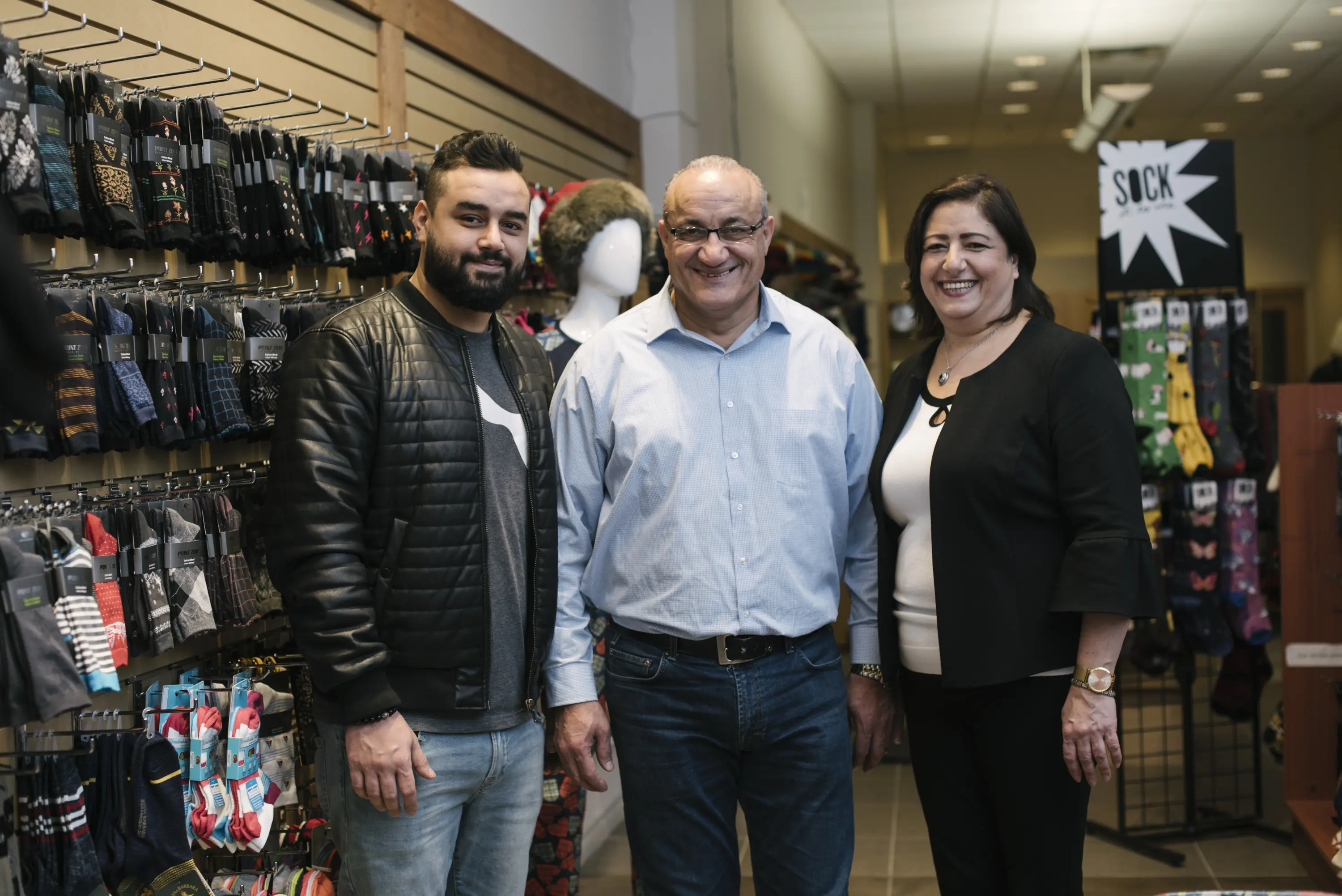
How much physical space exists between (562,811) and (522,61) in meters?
2.46

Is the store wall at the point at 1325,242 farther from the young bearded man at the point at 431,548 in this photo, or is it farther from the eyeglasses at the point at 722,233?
the young bearded man at the point at 431,548

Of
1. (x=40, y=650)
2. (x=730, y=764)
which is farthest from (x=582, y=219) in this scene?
(x=40, y=650)

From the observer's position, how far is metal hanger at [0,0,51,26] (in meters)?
1.97

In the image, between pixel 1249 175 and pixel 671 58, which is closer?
pixel 671 58

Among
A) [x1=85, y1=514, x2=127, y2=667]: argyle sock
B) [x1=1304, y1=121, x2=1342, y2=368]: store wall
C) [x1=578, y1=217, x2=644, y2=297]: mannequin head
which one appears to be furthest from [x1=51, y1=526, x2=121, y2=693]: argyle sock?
[x1=1304, y1=121, x2=1342, y2=368]: store wall

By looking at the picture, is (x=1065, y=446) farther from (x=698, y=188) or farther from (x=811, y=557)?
(x=698, y=188)

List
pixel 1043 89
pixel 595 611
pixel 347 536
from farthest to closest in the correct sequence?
1. pixel 1043 89
2. pixel 595 611
3. pixel 347 536

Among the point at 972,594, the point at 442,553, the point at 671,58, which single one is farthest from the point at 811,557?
the point at 671,58

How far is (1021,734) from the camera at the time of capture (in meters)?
2.01

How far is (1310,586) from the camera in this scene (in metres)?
3.62

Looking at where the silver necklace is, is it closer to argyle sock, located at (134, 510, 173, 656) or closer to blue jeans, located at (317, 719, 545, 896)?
blue jeans, located at (317, 719, 545, 896)

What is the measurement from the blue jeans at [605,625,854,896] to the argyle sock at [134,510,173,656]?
784 millimetres

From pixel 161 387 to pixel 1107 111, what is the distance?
8.02 metres

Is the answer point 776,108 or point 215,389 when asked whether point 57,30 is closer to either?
point 215,389
